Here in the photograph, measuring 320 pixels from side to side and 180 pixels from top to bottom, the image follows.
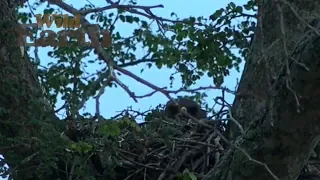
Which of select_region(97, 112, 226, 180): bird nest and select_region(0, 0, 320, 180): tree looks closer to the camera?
select_region(0, 0, 320, 180): tree

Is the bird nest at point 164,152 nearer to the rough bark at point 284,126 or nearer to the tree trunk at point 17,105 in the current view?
the tree trunk at point 17,105

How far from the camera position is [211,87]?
3.29m

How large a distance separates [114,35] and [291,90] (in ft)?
11.6

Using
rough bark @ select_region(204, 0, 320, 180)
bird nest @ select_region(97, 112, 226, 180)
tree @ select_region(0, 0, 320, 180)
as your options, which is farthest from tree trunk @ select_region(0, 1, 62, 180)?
rough bark @ select_region(204, 0, 320, 180)

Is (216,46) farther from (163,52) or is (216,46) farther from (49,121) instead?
(49,121)

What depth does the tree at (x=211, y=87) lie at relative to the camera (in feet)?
9.74

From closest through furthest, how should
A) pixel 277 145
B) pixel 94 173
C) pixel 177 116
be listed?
pixel 277 145 < pixel 94 173 < pixel 177 116

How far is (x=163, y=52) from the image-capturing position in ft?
19.5

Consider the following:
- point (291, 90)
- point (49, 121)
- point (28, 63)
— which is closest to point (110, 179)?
point (49, 121)

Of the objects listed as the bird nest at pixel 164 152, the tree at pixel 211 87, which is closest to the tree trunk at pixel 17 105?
the tree at pixel 211 87

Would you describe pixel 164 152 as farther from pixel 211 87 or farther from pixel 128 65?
pixel 128 65

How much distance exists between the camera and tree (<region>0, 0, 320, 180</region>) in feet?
9.74

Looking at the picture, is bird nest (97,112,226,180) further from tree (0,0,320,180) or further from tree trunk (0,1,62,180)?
tree trunk (0,1,62,180)

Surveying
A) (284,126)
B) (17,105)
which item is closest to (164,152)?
(17,105)
